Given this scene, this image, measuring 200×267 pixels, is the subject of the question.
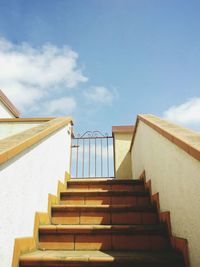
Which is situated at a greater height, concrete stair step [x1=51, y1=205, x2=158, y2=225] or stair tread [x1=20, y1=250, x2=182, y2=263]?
concrete stair step [x1=51, y1=205, x2=158, y2=225]

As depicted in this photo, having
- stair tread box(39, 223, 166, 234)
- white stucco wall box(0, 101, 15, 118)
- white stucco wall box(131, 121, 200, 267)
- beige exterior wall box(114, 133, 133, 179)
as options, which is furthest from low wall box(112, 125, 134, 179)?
stair tread box(39, 223, 166, 234)

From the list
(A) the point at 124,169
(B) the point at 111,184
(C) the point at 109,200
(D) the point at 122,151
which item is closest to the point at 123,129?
(D) the point at 122,151

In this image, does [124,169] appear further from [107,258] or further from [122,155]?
[107,258]

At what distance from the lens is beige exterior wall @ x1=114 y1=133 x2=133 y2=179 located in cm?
536

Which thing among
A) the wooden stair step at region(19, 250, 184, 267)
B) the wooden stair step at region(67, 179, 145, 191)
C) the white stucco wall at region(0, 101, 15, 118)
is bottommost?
the wooden stair step at region(19, 250, 184, 267)

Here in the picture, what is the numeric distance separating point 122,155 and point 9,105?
10.9 ft

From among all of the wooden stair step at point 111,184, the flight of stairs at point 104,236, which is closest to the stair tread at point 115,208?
the flight of stairs at point 104,236

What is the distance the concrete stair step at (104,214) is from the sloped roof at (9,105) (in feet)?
12.3

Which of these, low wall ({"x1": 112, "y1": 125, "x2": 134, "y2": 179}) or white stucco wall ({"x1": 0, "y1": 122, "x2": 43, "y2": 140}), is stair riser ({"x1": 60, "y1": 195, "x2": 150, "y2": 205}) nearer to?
white stucco wall ({"x1": 0, "y1": 122, "x2": 43, "y2": 140})

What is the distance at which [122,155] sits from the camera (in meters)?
5.55

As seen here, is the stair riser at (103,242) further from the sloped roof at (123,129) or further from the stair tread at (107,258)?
the sloped roof at (123,129)

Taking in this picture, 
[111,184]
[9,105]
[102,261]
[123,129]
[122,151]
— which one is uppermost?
[9,105]

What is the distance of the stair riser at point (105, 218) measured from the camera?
2623 mm

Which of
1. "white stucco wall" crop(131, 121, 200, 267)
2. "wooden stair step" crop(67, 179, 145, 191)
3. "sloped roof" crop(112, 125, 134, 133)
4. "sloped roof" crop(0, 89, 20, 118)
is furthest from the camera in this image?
"sloped roof" crop(112, 125, 134, 133)
